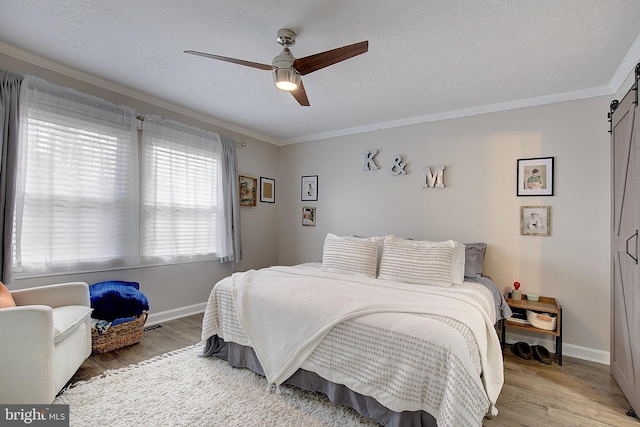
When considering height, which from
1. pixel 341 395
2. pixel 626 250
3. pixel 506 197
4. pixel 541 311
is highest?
pixel 506 197

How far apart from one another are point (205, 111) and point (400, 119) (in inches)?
92.8

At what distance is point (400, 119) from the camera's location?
372cm

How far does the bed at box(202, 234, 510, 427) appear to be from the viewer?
1501 mm

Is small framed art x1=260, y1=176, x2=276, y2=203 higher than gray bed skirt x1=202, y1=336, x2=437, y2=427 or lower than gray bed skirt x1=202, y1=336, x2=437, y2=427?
higher

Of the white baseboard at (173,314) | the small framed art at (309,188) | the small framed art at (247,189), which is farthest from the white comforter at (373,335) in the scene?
the small framed art at (309,188)

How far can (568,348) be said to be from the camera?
2.82 m

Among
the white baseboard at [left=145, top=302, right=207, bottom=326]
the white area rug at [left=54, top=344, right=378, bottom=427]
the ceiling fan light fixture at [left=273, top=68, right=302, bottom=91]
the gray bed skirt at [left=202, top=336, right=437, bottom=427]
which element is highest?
the ceiling fan light fixture at [left=273, top=68, right=302, bottom=91]

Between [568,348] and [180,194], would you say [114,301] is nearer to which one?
[180,194]

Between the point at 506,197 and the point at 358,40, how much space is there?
219 centimetres

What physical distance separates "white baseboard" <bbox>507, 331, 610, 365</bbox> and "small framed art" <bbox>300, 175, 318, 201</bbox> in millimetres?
2884

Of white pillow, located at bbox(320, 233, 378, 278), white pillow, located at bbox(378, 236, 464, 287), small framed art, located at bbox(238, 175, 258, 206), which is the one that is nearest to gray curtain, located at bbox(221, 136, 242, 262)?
small framed art, located at bbox(238, 175, 258, 206)

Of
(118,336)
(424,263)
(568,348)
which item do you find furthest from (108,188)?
(568,348)

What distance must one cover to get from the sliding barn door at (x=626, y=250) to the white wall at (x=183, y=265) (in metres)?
3.90

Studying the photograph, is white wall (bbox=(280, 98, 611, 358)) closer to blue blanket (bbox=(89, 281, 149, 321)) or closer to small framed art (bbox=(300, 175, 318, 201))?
small framed art (bbox=(300, 175, 318, 201))
